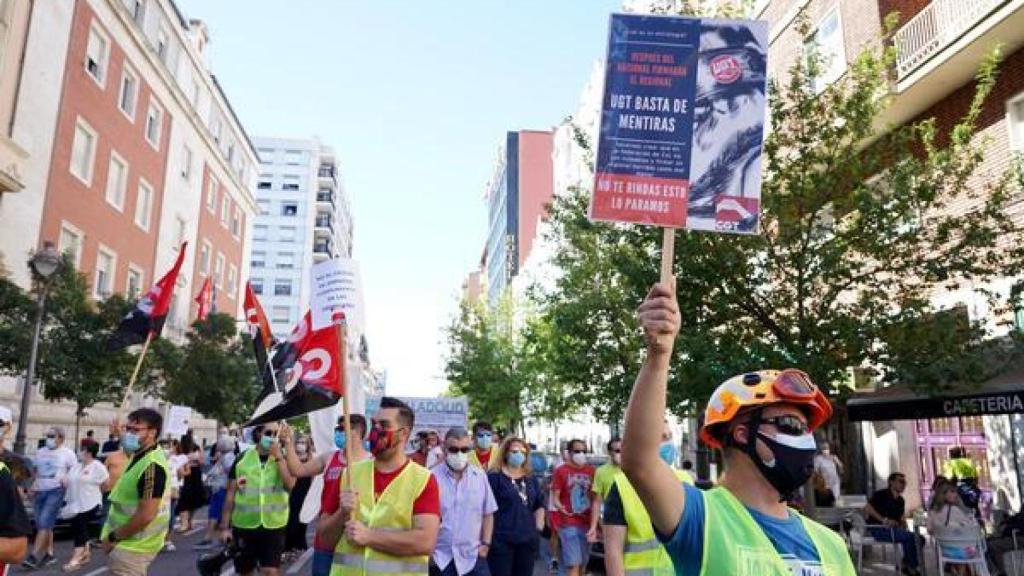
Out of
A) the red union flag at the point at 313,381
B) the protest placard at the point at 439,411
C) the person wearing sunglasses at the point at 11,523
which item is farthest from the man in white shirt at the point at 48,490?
the protest placard at the point at 439,411

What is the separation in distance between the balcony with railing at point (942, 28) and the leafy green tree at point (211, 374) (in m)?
21.6

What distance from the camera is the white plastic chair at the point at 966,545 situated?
10.5 meters

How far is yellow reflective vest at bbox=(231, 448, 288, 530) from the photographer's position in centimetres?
788

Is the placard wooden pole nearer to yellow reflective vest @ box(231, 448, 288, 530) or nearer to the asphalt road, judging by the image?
yellow reflective vest @ box(231, 448, 288, 530)

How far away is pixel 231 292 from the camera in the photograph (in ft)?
155

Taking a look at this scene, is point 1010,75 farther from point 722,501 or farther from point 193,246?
point 193,246

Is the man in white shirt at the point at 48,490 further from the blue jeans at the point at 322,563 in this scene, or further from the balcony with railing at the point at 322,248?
the balcony with railing at the point at 322,248

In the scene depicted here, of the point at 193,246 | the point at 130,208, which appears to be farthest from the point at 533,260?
the point at 130,208

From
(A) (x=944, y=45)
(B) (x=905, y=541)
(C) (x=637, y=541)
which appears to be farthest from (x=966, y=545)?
(A) (x=944, y=45)

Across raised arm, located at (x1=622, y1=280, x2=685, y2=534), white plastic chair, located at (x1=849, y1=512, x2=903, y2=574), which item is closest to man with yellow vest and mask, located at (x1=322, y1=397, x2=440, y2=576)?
raised arm, located at (x1=622, y1=280, x2=685, y2=534)

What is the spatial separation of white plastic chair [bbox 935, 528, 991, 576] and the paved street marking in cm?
918

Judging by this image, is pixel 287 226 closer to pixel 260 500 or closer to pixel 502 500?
pixel 260 500

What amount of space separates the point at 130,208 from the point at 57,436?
21768 mm

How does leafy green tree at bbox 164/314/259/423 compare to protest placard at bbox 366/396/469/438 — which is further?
leafy green tree at bbox 164/314/259/423
